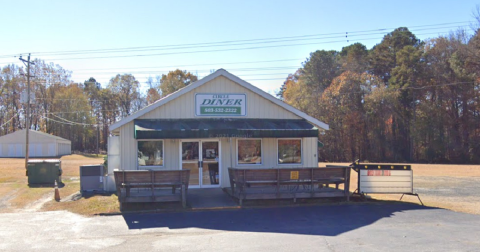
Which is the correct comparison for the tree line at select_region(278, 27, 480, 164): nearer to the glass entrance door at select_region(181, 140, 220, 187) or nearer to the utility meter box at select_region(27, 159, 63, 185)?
the utility meter box at select_region(27, 159, 63, 185)

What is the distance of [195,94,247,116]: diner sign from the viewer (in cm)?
1577

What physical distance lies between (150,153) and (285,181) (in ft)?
18.6

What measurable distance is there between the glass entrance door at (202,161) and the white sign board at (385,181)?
5540mm

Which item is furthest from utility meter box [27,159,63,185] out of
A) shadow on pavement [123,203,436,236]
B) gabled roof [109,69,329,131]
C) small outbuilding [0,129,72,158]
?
small outbuilding [0,129,72,158]

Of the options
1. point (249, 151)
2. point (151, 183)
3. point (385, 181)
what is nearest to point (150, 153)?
point (151, 183)

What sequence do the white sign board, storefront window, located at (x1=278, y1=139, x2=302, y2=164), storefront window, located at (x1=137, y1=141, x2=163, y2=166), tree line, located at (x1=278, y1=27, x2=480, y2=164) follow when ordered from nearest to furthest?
the white sign board
storefront window, located at (x1=137, y1=141, x2=163, y2=166)
storefront window, located at (x1=278, y1=139, x2=302, y2=164)
tree line, located at (x1=278, y1=27, x2=480, y2=164)

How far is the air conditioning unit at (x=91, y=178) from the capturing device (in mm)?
16078

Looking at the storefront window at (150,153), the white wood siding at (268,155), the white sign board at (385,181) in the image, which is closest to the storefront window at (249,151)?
the white wood siding at (268,155)

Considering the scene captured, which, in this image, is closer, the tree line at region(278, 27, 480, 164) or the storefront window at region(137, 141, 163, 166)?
the storefront window at region(137, 141, 163, 166)

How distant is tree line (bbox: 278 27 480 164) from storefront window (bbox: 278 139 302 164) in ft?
115

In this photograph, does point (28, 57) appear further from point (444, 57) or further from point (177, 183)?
point (444, 57)

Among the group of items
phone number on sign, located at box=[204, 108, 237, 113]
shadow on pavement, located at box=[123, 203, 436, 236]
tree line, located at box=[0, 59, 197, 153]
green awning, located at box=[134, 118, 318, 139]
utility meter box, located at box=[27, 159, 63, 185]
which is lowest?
shadow on pavement, located at box=[123, 203, 436, 236]

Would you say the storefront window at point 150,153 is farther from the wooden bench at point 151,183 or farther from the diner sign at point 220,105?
the wooden bench at point 151,183

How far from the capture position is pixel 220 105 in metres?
15.9
